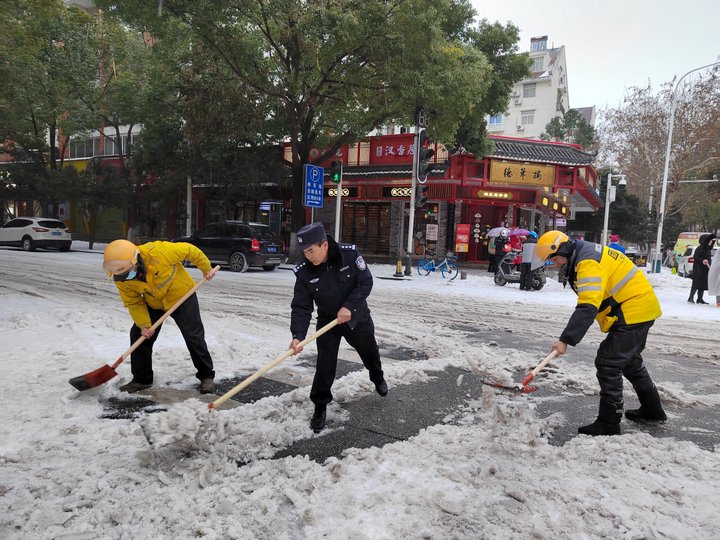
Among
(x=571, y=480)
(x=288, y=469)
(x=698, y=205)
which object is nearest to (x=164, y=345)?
(x=288, y=469)

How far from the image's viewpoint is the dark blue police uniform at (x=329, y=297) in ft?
12.3

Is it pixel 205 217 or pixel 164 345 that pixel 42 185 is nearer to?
pixel 205 217

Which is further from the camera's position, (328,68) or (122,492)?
(328,68)

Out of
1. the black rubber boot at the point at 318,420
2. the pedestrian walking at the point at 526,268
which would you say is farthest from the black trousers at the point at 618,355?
the pedestrian walking at the point at 526,268

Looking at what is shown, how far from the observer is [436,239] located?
21641mm

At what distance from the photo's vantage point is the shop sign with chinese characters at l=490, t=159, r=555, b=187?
69.3 feet

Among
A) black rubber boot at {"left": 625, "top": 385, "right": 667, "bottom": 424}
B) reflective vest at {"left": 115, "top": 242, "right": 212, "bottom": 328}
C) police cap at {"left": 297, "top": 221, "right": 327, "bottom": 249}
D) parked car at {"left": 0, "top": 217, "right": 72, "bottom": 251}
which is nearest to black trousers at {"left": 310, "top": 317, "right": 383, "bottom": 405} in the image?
police cap at {"left": 297, "top": 221, "right": 327, "bottom": 249}

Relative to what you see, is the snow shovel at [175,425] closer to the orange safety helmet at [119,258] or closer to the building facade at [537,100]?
the orange safety helmet at [119,258]

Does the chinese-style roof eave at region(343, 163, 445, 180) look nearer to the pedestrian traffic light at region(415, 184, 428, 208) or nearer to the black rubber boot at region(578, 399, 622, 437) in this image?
the pedestrian traffic light at region(415, 184, 428, 208)

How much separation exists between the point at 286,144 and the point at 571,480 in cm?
2043

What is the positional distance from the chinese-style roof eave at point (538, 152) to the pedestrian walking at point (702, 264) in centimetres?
1044

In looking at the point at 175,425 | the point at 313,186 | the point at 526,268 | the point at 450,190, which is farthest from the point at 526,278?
the point at 175,425

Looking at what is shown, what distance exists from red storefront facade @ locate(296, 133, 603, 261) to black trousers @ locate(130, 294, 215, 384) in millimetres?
16524

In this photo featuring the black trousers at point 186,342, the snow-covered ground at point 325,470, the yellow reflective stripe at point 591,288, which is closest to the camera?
the snow-covered ground at point 325,470
